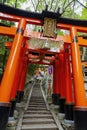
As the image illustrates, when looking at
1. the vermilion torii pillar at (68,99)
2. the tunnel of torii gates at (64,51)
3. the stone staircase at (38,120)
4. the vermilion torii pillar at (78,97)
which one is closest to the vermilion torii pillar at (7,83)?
the tunnel of torii gates at (64,51)

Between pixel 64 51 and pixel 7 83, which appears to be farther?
pixel 64 51

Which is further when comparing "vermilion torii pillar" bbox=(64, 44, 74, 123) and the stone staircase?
"vermilion torii pillar" bbox=(64, 44, 74, 123)

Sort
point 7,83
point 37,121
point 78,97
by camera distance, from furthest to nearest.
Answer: point 37,121
point 78,97
point 7,83

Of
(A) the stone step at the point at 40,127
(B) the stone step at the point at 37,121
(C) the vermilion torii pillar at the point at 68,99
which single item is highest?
(C) the vermilion torii pillar at the point at 68,99

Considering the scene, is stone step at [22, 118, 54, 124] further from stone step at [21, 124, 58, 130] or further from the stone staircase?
stone step at [21, 124, 58, 130]

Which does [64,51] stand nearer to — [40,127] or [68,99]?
[68,99]

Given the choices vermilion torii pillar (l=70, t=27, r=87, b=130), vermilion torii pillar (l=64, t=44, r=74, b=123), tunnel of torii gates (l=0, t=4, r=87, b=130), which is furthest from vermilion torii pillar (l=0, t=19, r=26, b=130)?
vermilion torii pillar (l=64, t=44, r=74, b=123)

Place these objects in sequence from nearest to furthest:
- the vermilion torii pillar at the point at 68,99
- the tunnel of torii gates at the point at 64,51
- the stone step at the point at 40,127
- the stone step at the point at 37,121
A: the tunnel of torii gates at the point at 64,51 < the stone step at the point at 40,127 < the stone step at the point at 37,121 < the vermilion torii pillar at the point at 68,99

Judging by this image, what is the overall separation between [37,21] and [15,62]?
2688 mm

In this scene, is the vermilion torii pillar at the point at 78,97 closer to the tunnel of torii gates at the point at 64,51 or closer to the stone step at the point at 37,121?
the tunnel of torii gates at the point at 64,51

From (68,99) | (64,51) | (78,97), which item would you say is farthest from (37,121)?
(64,51)

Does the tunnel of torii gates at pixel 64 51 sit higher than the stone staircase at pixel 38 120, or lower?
higher

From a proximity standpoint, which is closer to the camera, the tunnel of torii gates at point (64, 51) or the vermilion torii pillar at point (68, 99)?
the tunnel of torii gates at point (64, 51)

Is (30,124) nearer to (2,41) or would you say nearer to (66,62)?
(66,62)
